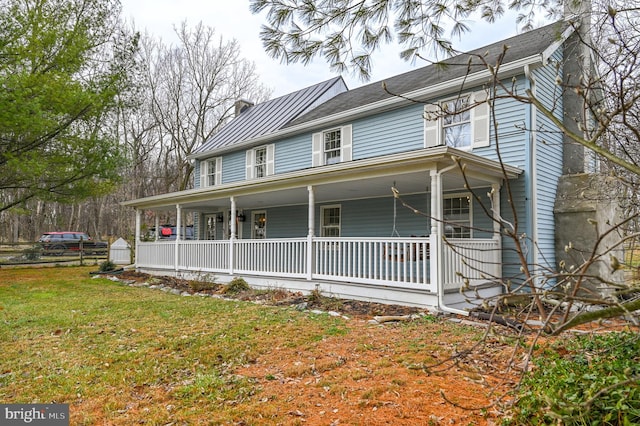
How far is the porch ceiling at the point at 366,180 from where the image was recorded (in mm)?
6887

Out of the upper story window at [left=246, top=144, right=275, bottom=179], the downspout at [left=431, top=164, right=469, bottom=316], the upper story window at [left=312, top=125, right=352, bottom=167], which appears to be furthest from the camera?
the upper story window at [left=246, top=144, right=275, bottom=179]

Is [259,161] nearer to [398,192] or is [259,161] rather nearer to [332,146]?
[332,146]

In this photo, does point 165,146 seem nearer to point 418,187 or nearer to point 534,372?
point 418,187

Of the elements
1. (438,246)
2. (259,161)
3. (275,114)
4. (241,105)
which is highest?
(241,105)

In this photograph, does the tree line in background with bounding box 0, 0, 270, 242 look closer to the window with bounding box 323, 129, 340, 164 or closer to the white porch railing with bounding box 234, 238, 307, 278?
the white porch railing with bounding box 234, 238, 307, 278

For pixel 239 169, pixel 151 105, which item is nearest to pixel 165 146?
pixel 151 105

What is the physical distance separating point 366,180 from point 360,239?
4.47 ft

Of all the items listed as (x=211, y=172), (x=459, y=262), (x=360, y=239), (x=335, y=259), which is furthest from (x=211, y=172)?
(x=459, y=262)

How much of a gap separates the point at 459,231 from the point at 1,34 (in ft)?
46.8

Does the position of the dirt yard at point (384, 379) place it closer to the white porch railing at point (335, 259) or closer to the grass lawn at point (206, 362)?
the grass lawn at point (206, 362)

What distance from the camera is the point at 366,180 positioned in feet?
27.6

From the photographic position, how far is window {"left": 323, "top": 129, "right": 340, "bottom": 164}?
41.0ft

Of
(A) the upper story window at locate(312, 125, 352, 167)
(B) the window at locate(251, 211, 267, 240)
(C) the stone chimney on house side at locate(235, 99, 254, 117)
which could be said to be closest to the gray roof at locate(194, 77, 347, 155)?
(C) the stone chimney on house side at locate(235, 99, 254, 117)

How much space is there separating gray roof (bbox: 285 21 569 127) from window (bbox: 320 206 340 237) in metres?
3.23
